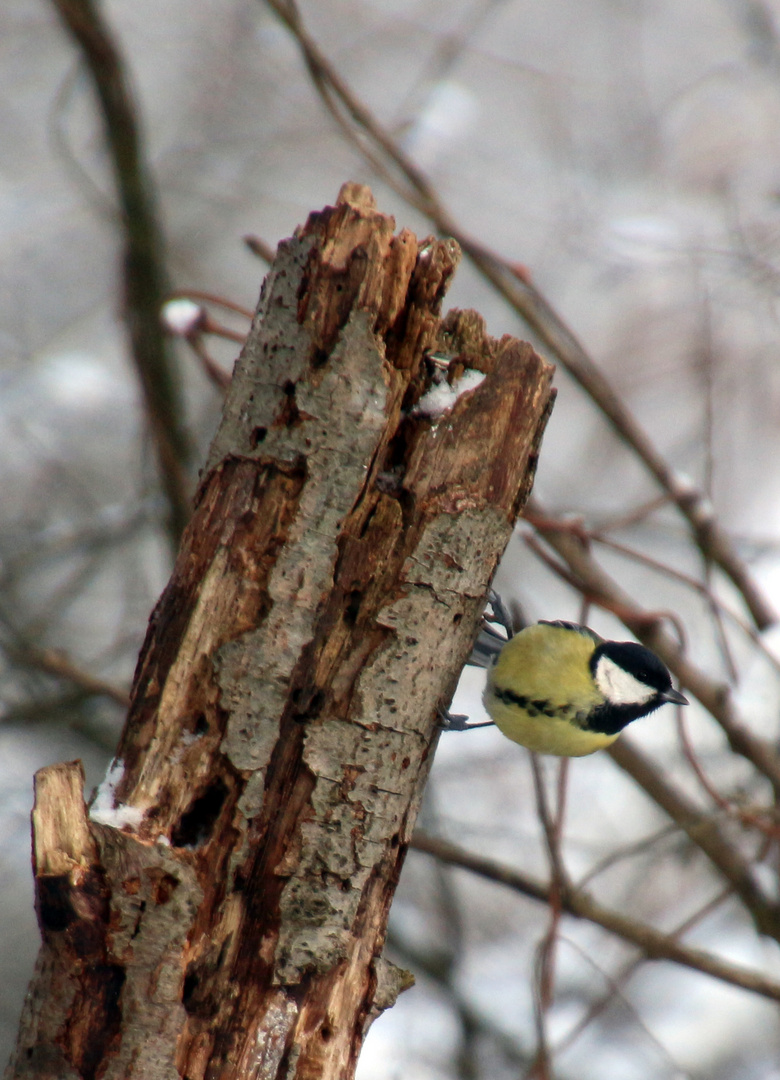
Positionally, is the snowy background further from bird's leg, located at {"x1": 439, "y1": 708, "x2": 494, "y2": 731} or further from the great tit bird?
bird's leg, located at {"x1": 439, "y1": 708, "x2": 494, "y2": 731}

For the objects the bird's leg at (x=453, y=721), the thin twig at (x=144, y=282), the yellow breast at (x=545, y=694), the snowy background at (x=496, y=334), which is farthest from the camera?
the snowy background at (x=496, y=334)

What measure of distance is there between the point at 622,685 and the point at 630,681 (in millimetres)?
23

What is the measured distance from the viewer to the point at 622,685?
6.67 ft

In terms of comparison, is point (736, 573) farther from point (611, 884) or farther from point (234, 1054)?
point (611, 884)

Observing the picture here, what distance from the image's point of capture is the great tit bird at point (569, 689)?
195 centimetres

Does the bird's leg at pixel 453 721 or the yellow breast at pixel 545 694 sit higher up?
the yellow breast at pixel 545 694

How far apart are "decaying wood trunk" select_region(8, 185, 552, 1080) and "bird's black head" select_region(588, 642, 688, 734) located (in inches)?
32.6

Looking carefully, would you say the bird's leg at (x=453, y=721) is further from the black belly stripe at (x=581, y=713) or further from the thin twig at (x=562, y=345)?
the thin twig at (x=562, y=345)

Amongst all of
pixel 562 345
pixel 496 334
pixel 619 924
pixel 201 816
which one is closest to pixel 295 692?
pixel 201 816

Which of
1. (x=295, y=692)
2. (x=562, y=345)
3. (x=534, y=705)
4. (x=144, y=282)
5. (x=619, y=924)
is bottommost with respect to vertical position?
(x=295, y=692)

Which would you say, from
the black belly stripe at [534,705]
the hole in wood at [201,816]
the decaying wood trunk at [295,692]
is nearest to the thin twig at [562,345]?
the black belly stripe at [534,705]

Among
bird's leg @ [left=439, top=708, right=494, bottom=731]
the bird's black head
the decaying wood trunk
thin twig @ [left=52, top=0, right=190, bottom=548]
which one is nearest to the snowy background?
thin twig @ [left=52, top=0, right=190, bottom=548]

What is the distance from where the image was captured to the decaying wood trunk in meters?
1.03

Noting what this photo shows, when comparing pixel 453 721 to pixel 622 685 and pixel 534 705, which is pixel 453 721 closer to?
pixel 534 705
